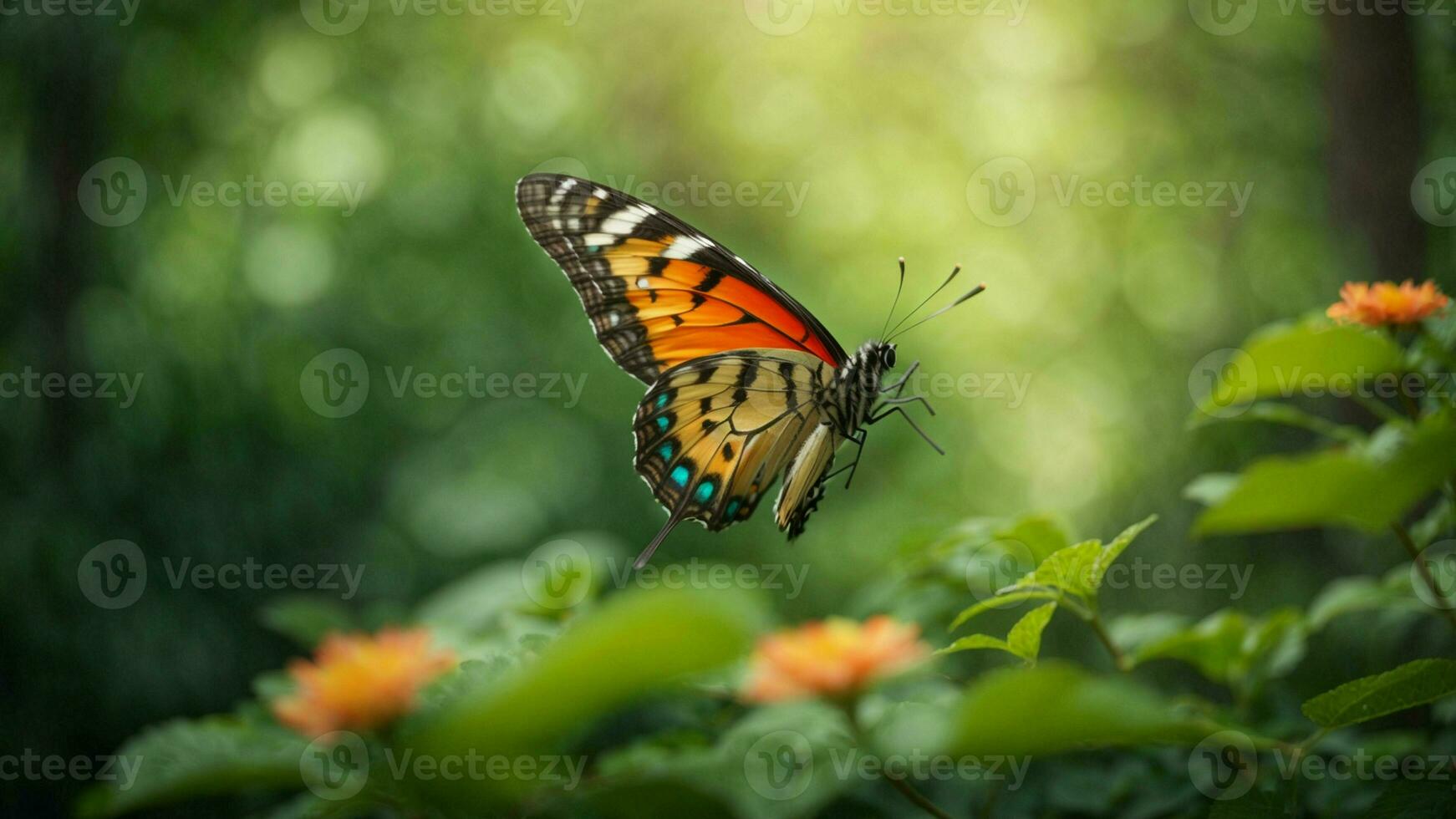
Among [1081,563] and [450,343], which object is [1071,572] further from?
[450,343]

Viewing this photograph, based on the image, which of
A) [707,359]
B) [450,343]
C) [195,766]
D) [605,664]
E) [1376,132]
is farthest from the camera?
[450,343]

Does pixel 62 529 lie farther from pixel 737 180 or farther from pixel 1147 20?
pixel 1147 20

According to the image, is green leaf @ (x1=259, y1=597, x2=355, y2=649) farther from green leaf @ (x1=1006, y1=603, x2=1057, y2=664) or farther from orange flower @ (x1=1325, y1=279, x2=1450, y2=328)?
orange flower @ (x1=1325, y1=279, x2=1450, y2=328)

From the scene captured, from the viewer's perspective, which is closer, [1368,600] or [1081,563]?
[1081,563]

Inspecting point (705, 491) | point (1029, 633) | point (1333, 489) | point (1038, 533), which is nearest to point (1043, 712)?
point (1333, 489)

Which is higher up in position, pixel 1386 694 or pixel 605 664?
pixel 605 664

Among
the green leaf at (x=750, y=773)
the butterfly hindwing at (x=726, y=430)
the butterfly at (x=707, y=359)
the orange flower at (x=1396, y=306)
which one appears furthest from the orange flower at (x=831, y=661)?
the butterfly hindwing at (x=726, y=430)

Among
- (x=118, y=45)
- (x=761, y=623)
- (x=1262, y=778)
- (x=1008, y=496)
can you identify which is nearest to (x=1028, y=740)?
(x=761, y=623)

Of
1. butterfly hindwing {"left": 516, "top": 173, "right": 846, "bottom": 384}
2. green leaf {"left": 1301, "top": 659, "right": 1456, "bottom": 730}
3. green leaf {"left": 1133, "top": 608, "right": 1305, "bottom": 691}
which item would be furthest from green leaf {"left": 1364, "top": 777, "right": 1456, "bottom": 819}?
butterfly hindwing {"left": 516, "top": 173, "right": 846, "bottom": 384}
